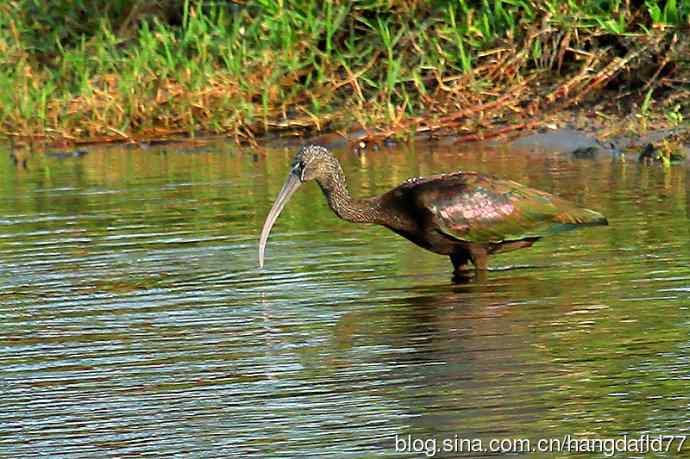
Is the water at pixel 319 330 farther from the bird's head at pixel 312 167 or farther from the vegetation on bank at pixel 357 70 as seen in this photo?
the vegetation on bank at pixel 357 70

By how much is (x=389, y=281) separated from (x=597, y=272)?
1026 mm

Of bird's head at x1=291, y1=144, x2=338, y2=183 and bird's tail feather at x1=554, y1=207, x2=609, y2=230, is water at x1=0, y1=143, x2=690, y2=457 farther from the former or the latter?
bird's head at x1=291, y1=144, x2=338, y2=183

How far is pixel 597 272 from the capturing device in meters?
9.01

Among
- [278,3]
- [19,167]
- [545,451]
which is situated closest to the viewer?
[545,451]

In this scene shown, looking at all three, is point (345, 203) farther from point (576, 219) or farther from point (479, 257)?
point (576, 219)

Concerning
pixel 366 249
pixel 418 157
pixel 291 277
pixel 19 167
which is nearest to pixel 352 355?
pixel 291 277

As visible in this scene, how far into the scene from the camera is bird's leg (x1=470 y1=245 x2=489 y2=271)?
9302 millimetres

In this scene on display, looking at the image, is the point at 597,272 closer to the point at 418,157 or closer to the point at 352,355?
the point at 352,355

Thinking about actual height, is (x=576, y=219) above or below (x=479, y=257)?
above

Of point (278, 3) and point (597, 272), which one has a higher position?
point (278, 3)

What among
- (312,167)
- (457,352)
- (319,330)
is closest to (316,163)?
(312,167)

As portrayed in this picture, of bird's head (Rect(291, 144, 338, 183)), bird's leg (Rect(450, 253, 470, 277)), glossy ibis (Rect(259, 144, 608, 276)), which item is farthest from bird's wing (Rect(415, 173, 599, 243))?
bird's head (Rect(291, 144, 338, 183))

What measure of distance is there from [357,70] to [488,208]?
6744mm

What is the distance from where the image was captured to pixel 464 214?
30.2ft
